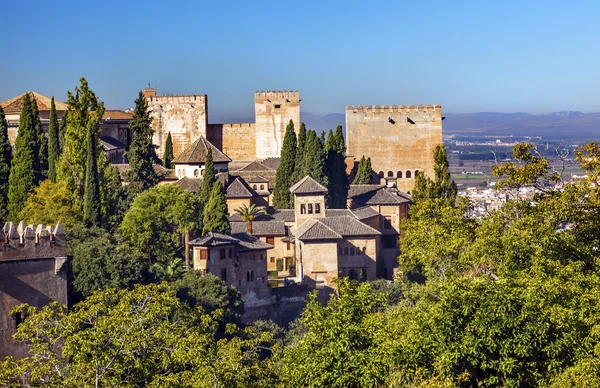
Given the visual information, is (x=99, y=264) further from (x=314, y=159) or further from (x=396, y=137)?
(x=396, y=137)

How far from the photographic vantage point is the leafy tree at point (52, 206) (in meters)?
47.3

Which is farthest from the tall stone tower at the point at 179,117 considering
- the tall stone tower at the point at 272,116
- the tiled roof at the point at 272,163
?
the tiled roof at the point at 272,163

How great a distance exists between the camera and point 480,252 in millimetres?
33969

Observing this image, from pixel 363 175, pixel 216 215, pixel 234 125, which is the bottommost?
pixel 216 215

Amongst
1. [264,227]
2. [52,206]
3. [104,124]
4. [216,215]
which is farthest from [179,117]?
[52,206]

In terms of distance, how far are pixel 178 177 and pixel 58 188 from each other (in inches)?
522

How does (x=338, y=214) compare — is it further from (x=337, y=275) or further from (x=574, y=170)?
(x=574, y=170)

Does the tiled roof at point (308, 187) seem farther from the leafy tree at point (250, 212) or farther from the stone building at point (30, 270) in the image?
the stone building at point (30, 270)

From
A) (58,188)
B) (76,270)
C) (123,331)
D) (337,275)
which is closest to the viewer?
(123,331)

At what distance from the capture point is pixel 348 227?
2215 inches

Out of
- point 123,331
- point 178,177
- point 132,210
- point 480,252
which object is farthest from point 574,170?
point 123,331

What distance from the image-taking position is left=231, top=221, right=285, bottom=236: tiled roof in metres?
56.1

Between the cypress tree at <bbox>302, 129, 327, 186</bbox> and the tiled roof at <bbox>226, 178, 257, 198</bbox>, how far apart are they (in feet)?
10.3

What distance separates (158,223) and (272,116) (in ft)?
108
